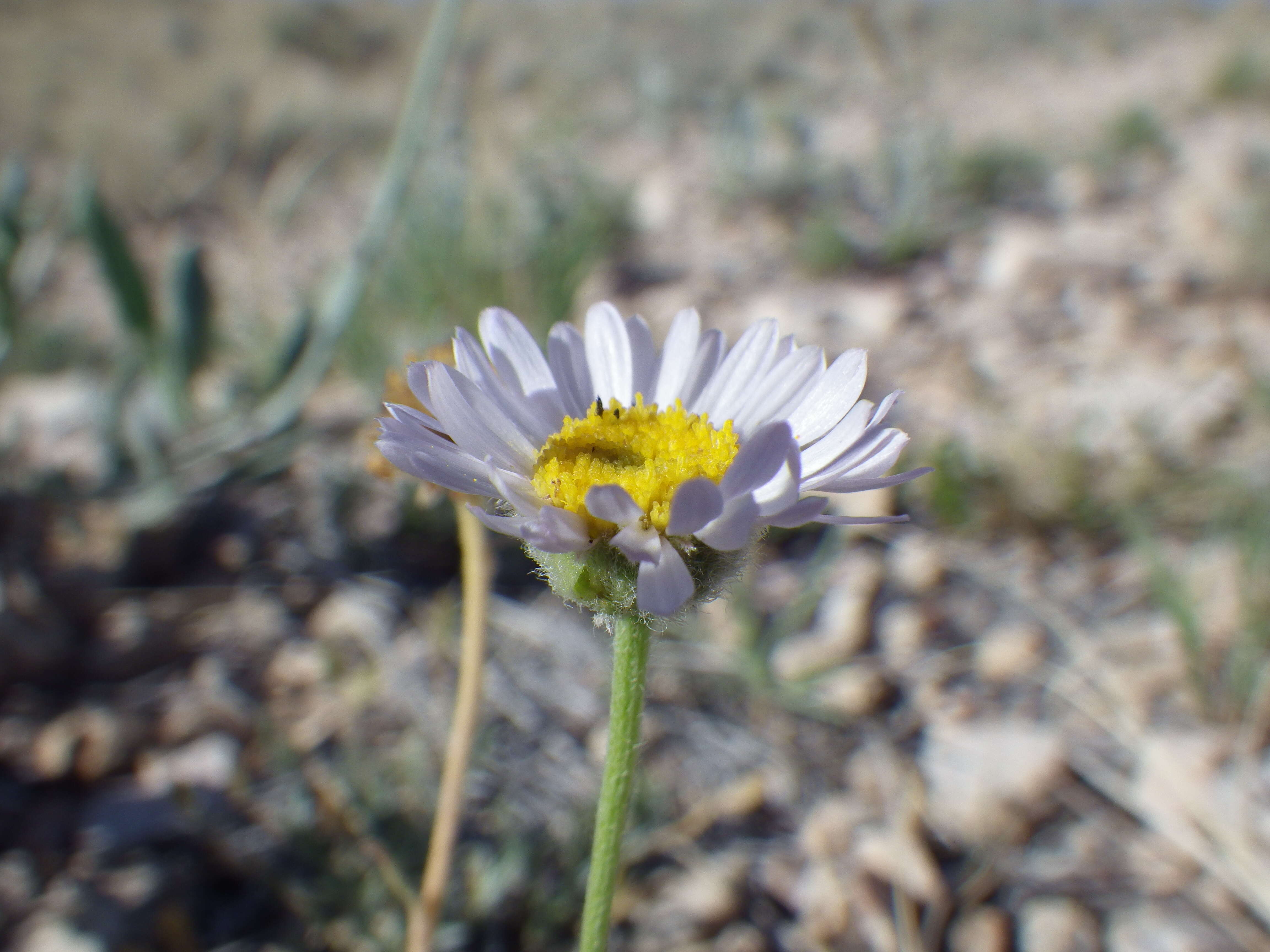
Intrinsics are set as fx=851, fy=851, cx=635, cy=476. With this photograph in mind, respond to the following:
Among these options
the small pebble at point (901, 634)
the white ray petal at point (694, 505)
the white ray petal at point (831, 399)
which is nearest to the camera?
the white ray petal at point (694, 505)

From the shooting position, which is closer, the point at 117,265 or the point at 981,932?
the point at 981,932

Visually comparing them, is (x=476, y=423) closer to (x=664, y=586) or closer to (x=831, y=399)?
(x=664, y=586)

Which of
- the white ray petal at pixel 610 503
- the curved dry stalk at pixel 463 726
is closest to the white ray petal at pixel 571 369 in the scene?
A: the curved dry stalk at pixel 463 726

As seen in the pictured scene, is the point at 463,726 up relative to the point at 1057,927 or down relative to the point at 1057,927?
up

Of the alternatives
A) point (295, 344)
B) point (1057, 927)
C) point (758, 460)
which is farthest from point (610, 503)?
point (295, 344)

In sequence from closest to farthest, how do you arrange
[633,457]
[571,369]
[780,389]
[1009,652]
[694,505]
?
[694,505] → [633,457] → [780,389] → [571,369] → [1009,652]

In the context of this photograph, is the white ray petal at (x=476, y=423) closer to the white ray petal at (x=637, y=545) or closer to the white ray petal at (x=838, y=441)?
the white ray petal at (x=637, y=545)
